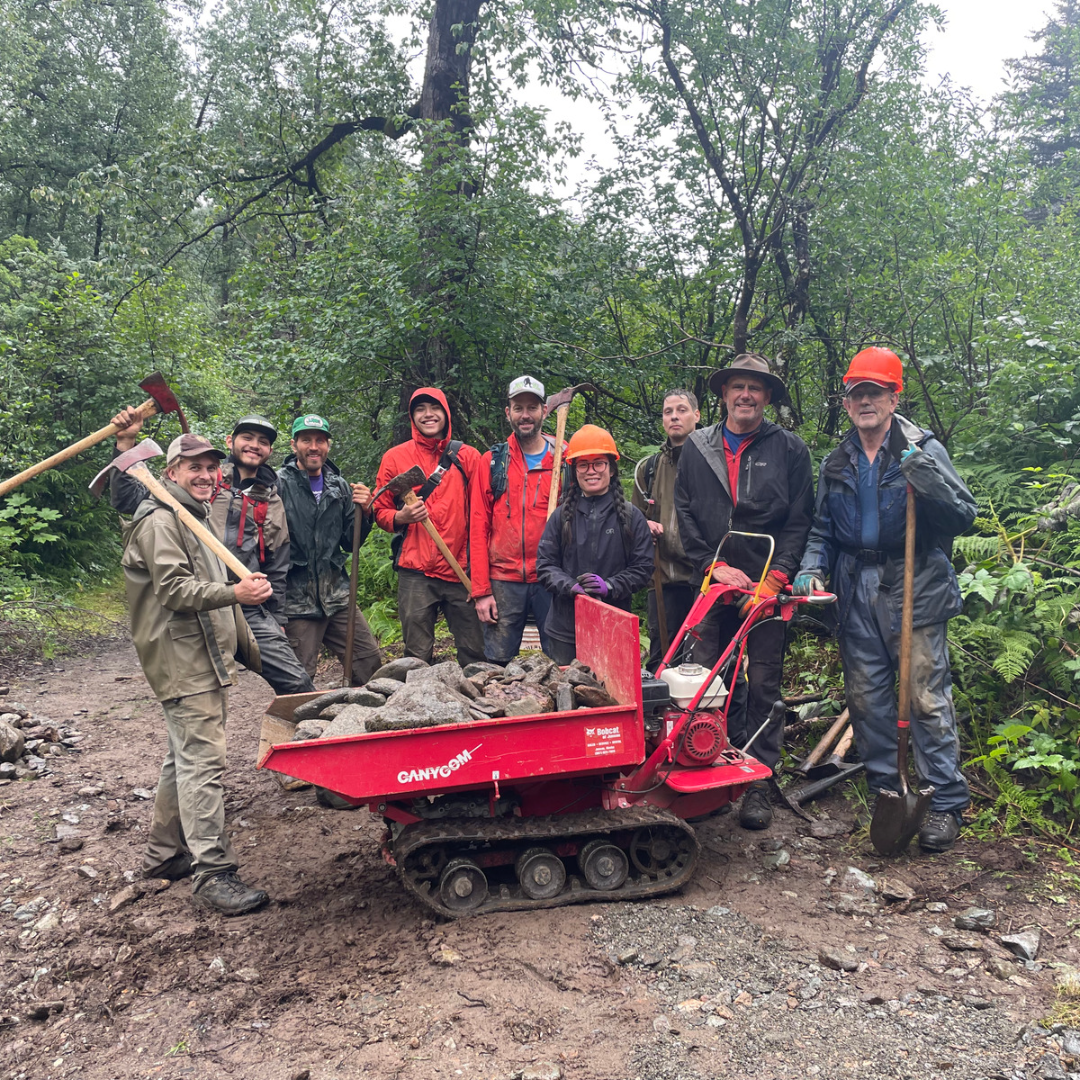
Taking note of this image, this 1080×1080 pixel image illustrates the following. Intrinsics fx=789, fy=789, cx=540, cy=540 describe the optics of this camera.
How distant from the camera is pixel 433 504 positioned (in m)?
5.86

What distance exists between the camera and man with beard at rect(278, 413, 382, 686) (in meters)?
5.69

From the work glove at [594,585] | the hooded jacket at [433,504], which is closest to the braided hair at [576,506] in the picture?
the work glove at [594,585]

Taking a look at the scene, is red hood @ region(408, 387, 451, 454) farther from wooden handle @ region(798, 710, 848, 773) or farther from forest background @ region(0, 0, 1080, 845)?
wooden handle @ region(798, 710, 848, 773)

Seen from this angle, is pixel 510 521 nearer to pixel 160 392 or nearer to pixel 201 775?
pixel 160 392

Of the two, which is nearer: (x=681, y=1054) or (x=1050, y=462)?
(x=681, y=1054)

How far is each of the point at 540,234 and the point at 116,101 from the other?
19.9 m

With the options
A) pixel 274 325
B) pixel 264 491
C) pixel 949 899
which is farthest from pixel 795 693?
pixel 274 325

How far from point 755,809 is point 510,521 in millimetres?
2425

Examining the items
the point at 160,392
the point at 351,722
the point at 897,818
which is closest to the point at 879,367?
the point at 897,818

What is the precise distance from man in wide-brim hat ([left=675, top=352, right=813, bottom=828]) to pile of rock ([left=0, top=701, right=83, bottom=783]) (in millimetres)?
5075

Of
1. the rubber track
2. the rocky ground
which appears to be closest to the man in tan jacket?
the rocky ground

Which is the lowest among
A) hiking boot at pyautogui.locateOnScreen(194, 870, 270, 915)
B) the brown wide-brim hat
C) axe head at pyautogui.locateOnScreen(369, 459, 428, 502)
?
hiking boot at pyautogui.locateOnScreen(194, 870, 270, 915)

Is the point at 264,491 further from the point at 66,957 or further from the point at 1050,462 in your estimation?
the point at 1050,462

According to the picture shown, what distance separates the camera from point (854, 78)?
7449mm
